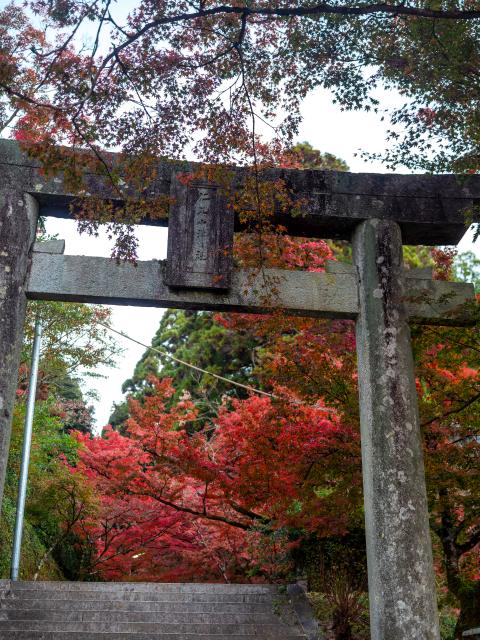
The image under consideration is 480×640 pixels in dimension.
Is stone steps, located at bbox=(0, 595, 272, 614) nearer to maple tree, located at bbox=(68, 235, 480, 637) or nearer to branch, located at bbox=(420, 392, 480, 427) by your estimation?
maple tree, located at bbox=(68, 235, 480, 637)

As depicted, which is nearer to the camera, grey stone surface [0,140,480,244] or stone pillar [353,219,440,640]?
stone pillar [353,219,440,640]

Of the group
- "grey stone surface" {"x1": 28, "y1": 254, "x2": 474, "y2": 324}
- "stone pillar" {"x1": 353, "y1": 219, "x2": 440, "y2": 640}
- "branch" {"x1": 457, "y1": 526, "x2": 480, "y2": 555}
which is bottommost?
"branch" {"x1": 457, "y1": 526, "x2": 480, "y2": 555}

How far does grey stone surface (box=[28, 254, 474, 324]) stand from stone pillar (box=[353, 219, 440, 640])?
0.23 m

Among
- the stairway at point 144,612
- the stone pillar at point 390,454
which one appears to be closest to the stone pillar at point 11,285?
the stone pillar at point 390,454

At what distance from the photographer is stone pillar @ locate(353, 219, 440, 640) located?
575 cm

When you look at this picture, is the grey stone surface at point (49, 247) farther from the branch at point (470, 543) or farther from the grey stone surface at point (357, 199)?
the branch at point (470, 543)

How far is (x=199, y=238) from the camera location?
6.70 m

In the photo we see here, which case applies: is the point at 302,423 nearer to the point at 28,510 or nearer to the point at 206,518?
the point at 206,518

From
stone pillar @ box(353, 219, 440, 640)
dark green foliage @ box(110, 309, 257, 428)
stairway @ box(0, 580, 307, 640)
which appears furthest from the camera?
dark green foliage @ box(110, 309, 257, 428)

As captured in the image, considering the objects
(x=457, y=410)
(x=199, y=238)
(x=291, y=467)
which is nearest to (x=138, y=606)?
(x=291, y=467)

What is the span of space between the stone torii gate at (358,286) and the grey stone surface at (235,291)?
1cm

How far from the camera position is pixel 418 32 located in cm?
627

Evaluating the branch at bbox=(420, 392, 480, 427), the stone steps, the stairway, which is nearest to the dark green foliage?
the stairway

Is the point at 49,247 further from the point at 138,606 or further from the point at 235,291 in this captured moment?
the point at 138,606
